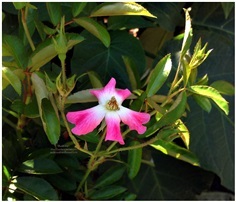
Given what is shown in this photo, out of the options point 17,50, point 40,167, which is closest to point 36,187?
point 40,167

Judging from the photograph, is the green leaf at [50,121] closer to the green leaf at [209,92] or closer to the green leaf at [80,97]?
the green leaf at [80,97]

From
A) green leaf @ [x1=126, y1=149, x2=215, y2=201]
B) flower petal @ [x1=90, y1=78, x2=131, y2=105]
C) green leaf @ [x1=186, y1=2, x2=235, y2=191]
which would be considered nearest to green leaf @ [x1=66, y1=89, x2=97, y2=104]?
flower petal @ [x1=90, y1=78, x2=131, y2=105]

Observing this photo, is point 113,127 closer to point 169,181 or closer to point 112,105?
point 112,105

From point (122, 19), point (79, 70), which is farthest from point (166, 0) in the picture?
point (79, 70)

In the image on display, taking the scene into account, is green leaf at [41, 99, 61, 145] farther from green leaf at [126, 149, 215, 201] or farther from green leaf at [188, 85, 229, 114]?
green leaf at [126, 149, 215, 201]

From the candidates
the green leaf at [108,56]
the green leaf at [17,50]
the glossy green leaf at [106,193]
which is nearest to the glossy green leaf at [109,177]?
the glossy green leaf at [106,193]

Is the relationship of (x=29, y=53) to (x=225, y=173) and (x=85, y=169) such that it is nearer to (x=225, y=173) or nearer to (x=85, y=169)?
(x=85, y=169)

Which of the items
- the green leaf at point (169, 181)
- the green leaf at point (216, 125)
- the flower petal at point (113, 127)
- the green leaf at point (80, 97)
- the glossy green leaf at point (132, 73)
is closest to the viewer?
the flower petal at point (113, 127)

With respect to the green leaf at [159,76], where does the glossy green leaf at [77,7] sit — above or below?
above
